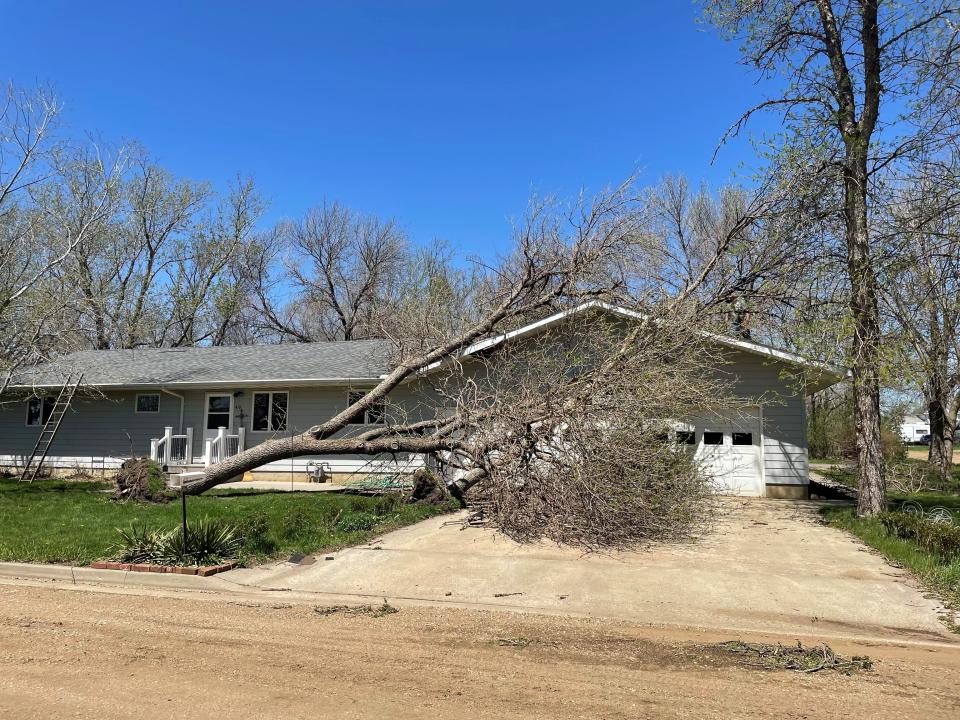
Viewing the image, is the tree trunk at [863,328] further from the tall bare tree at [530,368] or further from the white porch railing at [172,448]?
the white porch railing at [172,448]

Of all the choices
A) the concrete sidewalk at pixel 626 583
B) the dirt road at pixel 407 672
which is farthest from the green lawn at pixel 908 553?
the dirt road at pixel 407 672

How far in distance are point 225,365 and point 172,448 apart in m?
2.80

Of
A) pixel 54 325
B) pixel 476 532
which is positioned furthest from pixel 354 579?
pixel 54 325

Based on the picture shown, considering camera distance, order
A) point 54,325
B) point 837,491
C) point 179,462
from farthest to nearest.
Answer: point 54,325
point 179,462
point 837,491

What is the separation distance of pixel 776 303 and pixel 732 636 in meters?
9.66

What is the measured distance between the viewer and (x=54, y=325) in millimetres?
20656

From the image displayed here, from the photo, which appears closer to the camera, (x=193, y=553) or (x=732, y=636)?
(x=732, y=636)

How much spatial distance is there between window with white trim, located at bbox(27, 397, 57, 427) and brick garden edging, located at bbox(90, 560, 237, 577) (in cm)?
1534

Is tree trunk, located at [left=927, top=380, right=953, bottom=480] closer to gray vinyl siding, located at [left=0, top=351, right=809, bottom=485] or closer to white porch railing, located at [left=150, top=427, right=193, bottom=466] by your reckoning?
gray vinyl siding, located at [left=0, top=351, right=809, bottom=485]

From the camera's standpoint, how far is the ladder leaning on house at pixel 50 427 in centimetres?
1781

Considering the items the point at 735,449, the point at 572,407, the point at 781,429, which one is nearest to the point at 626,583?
the point at 572,407

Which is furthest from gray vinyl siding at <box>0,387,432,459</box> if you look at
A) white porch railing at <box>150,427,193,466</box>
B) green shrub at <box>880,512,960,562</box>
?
green shrub at <box>880,512,960,562</box>

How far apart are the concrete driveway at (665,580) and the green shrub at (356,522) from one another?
2.39ft

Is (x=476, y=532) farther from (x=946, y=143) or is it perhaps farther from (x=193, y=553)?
(x=946, y=143)
